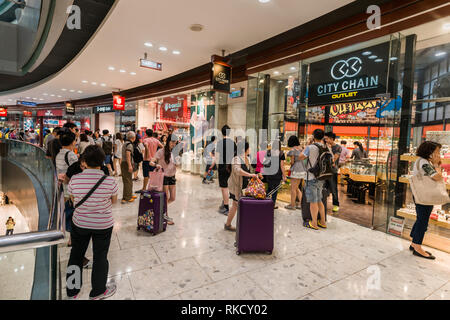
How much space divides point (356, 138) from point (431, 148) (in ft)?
29.7

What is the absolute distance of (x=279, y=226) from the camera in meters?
4.30

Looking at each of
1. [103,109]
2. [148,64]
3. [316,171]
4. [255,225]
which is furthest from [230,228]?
[103,109]

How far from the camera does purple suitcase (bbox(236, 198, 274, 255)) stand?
310 cm

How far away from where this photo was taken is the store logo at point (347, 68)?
4539 mm

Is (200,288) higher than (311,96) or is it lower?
lower

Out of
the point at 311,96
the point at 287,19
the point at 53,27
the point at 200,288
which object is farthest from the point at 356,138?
the point at 53,27

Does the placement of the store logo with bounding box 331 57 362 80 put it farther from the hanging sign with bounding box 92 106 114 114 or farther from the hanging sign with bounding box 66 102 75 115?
the hanging sign with bounding box 66 102 75 115

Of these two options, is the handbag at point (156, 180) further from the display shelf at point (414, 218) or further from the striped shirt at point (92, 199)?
the display shelf at point (414, 218)

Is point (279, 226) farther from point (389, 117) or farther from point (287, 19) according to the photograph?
point (287, 19)

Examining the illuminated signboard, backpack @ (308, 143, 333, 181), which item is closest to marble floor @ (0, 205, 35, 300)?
backpack @ (308, 143, 333, 181)

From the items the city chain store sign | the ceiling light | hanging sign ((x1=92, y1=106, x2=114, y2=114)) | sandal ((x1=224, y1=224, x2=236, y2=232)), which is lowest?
sandal ((x1=224, y1=224, x2=236, y2=232))

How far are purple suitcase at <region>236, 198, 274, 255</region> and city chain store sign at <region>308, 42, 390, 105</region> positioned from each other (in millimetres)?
2979

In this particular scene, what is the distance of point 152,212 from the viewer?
12.0ft

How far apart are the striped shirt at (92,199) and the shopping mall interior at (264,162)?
0.10 m
